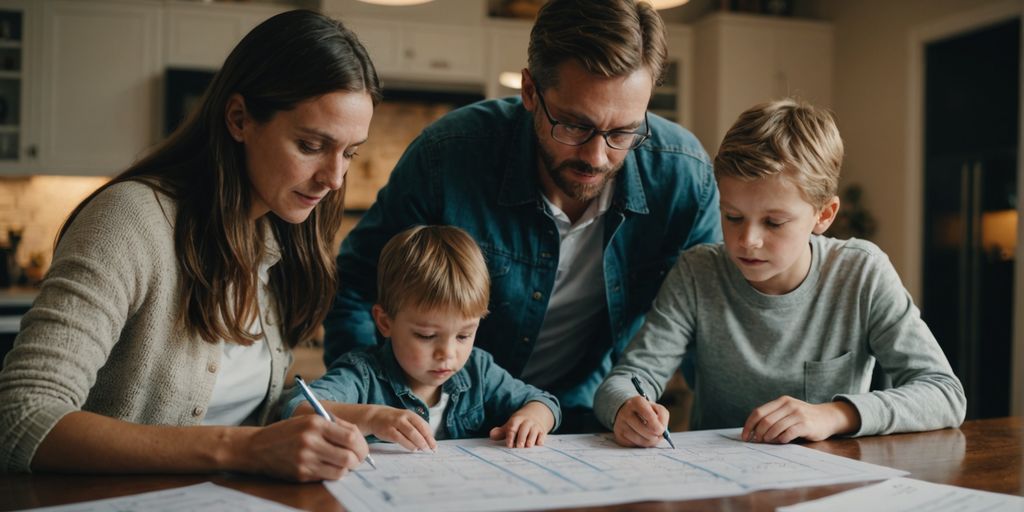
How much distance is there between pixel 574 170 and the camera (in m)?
1.55

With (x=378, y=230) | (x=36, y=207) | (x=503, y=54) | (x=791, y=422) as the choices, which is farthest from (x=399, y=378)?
(x=36, y=207)

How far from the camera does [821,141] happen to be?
149 cm

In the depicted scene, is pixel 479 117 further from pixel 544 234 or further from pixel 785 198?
pixel 785 198

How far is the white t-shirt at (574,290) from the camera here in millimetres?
1709

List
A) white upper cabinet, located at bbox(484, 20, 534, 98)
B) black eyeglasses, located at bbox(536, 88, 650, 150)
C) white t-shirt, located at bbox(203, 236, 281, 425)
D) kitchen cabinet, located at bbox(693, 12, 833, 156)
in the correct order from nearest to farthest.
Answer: white t-shirt, located at bbox(203, 236, 281, 425), black eyeglasses, located at bbox(536, 88, 650, 150), white upper cabinet, located at bbox(484, 20, 534, 98), kitchen cabinet, located at bbox(693, 12, 833, 156)

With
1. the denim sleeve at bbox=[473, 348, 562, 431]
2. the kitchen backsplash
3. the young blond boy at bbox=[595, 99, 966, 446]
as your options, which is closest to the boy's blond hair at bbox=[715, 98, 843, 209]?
the young blond boy at bbox=[595, 99, 966, 446]

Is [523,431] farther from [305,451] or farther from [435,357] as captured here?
[305,451]

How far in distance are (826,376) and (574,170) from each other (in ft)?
1.89

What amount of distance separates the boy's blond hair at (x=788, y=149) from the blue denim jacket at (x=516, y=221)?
0.24m

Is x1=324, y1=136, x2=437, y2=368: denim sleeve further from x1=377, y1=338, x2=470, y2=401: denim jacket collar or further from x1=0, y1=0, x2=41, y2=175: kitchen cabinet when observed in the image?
x1=0, y1=0, x2=41, y2=175: kitchen cabinet

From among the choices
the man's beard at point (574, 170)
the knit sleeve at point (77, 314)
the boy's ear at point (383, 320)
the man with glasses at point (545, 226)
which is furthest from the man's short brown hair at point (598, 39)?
the knit sleeve at point (77, 314)

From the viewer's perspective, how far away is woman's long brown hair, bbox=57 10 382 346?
1255mm

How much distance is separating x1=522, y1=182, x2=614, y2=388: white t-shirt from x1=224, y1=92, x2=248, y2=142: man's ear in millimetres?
614

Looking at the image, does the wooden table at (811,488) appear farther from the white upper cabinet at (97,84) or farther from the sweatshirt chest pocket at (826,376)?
the white upper cabinet at (97,84)
